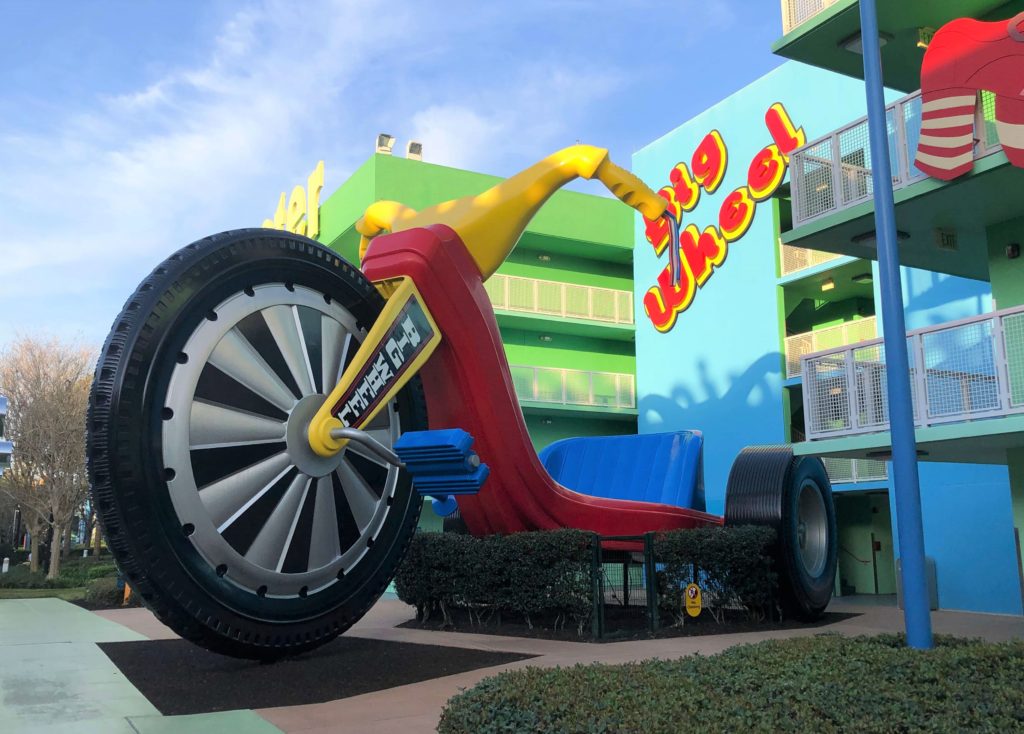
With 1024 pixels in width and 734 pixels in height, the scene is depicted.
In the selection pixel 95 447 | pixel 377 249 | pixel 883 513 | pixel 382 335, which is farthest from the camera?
pixel 883 513

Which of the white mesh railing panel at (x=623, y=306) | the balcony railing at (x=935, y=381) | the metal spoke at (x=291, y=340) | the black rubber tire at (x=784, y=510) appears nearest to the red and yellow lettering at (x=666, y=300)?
the white mesh railing panel at (x=623, y=306)

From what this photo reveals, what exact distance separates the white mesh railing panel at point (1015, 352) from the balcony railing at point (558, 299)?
57.5ft

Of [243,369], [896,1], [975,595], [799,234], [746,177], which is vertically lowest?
[975,595]

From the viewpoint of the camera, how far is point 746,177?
77.3 ft

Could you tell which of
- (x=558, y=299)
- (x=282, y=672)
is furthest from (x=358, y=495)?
(x=558, y=299)

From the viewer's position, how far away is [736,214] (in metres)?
23.9

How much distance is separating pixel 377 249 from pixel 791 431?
1659 centimetres

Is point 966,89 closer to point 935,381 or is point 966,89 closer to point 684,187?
point 935,381

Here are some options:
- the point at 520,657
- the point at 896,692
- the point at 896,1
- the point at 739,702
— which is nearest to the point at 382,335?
the point at 520,657

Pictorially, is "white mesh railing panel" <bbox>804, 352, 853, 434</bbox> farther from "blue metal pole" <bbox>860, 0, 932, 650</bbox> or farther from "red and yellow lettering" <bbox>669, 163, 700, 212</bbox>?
"red and yellow lettering" <bbox>669, 163, 700, 212</bbox>

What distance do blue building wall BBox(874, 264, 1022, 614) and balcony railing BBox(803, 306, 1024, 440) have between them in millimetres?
5707

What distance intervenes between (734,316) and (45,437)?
23.7m

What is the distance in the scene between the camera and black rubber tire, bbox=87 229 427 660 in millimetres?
6492

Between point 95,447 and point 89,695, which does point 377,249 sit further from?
point 89,695
